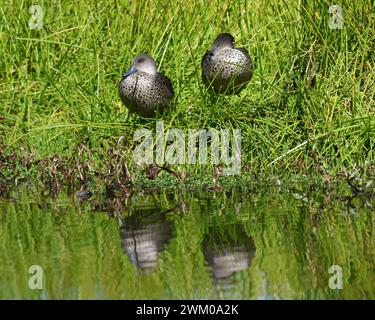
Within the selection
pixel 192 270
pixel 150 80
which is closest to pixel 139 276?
pixel 192 270

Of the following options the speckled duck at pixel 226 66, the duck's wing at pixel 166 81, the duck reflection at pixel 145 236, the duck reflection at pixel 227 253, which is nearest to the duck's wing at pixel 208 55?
the speckled duck at pixel 226 66

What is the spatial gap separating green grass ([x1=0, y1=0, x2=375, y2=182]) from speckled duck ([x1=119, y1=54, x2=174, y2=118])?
10 cm

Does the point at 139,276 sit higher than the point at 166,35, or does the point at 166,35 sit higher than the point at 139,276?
the point at 166,35

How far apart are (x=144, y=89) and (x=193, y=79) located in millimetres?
708

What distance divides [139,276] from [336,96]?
3258 millimetres

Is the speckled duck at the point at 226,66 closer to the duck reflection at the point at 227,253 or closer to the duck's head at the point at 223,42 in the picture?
the duck's head at the point at 223,42

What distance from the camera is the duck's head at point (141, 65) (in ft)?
26.6

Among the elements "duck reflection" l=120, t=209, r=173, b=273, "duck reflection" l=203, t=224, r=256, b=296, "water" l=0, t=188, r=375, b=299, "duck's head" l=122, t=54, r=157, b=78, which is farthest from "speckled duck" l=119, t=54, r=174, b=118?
"duck reflection" l=203, t=224, r=256, b=296

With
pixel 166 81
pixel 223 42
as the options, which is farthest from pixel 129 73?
pixel 223 42

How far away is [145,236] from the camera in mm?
5559

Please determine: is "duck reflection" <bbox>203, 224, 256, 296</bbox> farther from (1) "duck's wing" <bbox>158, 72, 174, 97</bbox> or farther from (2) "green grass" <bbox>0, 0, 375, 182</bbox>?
(1) "duck's wing" <bbox>158, 72, 174, 97</bbox>

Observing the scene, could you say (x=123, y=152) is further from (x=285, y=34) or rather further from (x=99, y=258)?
(x=99, y=258)

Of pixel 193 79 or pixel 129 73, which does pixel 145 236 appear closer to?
pixel 129 73

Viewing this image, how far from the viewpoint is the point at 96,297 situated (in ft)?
14.4
